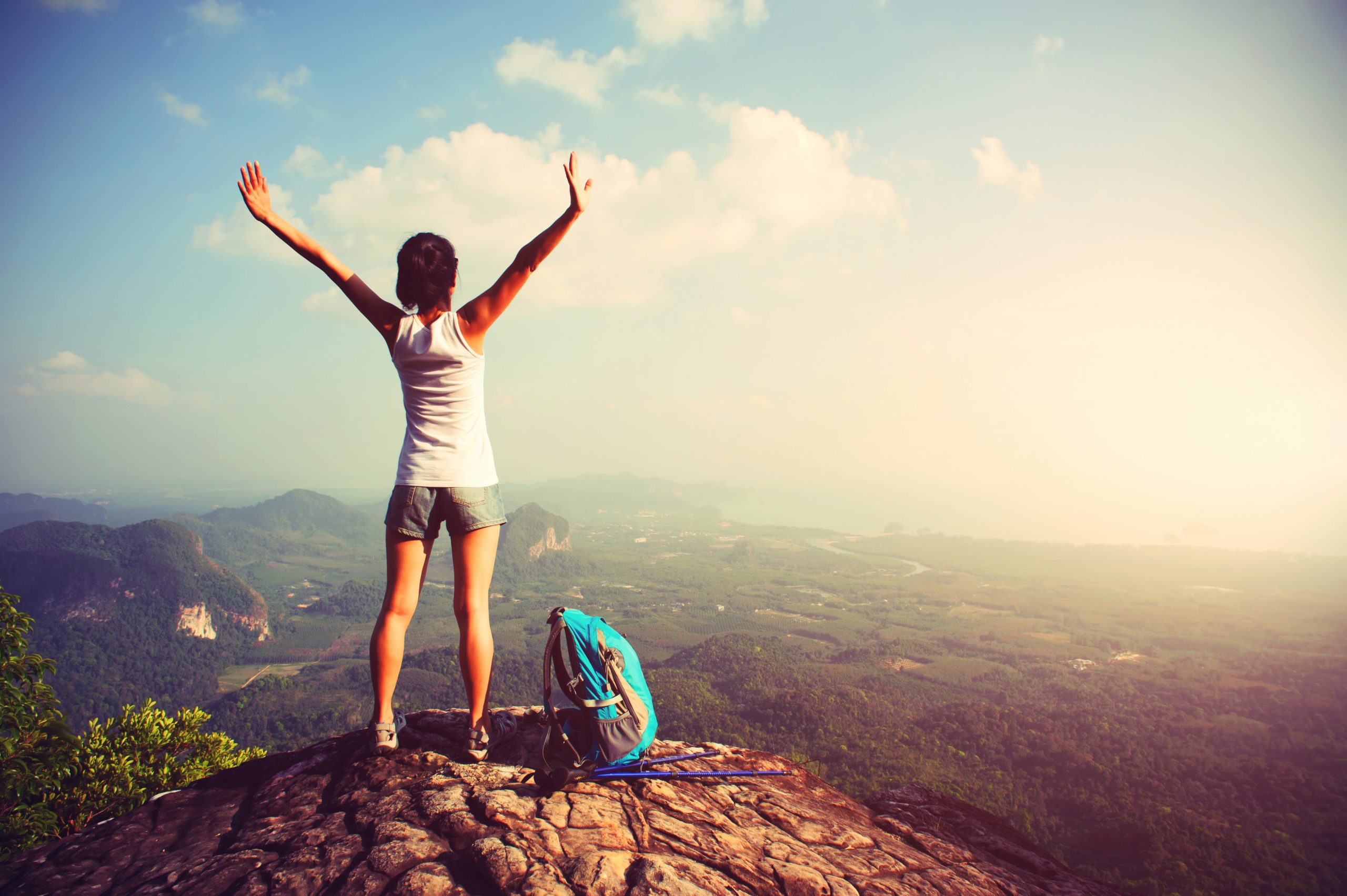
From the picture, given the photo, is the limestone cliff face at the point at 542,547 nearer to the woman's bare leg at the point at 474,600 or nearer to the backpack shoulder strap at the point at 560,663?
the backpack shoulder strap at the point at 560,663

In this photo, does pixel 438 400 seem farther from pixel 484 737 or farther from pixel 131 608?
pixel 131 608

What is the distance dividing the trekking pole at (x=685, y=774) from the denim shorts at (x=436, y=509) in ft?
6.83

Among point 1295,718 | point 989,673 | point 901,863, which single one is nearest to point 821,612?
point 989,673

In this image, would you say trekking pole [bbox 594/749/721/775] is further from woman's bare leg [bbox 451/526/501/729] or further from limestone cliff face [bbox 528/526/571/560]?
limestone cliff face [bbox 528/526/571/560]

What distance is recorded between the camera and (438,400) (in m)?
3.85

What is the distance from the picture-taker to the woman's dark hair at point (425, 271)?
3.90 metres

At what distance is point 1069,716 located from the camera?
80.3 meters

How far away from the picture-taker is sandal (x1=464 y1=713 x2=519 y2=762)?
4215 mm

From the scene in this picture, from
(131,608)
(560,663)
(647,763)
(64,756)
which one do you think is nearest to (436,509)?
(560,663)

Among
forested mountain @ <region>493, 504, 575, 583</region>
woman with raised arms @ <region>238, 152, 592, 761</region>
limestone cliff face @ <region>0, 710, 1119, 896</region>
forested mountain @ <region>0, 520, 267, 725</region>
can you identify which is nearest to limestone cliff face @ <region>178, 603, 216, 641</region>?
forested mountain @ <region>0, 520, 267, 725</region>

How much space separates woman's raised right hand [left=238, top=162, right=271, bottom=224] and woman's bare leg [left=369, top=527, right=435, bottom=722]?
93.9 inches

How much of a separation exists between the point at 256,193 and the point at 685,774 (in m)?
5.48

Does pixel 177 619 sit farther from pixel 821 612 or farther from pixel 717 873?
pixel 717 873

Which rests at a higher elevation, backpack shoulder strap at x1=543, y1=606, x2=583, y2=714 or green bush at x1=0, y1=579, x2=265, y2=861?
backpack shoulder strap at x1=543, y1=606, x2=583, y2=714
